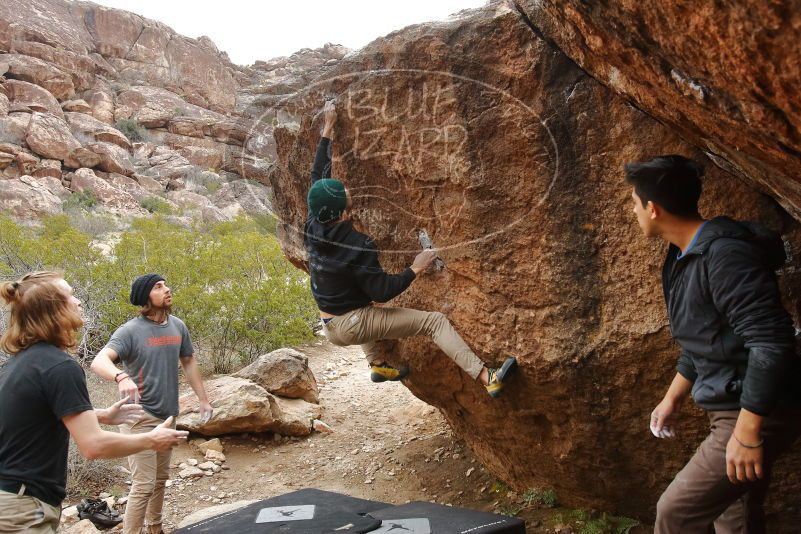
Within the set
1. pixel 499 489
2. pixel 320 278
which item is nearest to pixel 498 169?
pixel 320 278

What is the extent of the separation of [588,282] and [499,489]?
91.3 inches

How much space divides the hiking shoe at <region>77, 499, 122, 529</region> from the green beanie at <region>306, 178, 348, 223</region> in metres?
3.28

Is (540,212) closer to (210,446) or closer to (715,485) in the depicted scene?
(715,485)

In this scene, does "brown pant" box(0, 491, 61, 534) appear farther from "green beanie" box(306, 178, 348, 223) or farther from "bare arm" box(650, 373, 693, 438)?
"bare arm" box(650, 373, 693, 438)

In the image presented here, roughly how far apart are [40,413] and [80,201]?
22.6 m

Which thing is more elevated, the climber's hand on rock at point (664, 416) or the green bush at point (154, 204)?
the green bush at point (154, 204)

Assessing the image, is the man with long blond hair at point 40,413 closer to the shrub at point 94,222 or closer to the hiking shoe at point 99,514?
the hiking shoe at point 99,514

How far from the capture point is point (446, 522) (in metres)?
2.78

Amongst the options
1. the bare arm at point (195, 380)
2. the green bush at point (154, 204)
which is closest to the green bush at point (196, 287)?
the bare arm at point (195, 380)

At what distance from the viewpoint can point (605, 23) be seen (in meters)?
2.07

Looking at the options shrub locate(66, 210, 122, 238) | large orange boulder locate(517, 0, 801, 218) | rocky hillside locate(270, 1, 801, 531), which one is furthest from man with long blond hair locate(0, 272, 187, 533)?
shrub locate(66, 210, 122, 238)

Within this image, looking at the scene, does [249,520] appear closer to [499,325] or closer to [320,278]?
[320,278]

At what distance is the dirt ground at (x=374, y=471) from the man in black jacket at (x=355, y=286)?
137 centimetres

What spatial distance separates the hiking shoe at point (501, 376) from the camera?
11.4 ft
